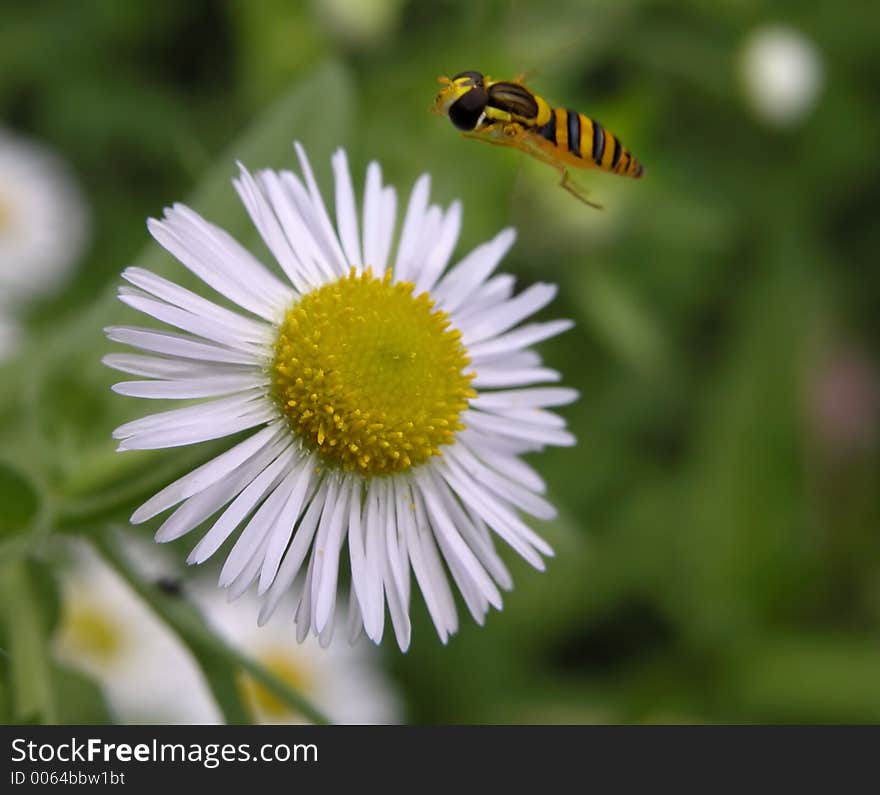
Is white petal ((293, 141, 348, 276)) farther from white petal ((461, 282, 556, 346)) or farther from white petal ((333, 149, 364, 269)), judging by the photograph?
white petal ((461, 282, 556, 346))

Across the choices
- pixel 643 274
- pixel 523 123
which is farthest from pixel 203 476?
pixel 643 274

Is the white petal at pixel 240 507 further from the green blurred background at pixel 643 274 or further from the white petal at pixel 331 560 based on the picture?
the green blurred background at pixel 643 274

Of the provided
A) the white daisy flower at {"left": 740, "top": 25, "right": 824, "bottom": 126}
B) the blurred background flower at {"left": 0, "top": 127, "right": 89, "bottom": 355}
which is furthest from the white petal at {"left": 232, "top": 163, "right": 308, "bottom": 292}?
the white daisy flower at {"left": 740, "top": 25, "right": 824, "bottom": 126}

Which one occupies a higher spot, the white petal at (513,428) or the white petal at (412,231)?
the white petal at (412,231)

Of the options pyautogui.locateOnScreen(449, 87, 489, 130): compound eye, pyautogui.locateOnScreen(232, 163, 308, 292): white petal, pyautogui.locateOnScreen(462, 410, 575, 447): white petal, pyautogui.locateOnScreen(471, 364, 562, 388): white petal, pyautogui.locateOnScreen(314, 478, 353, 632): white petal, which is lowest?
pyautogui.locateOnScreen(314, 478, 353, 632): white petal

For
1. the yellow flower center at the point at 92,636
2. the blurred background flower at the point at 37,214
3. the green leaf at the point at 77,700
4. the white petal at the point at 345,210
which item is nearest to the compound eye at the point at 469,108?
the white petal at the point at 345,210

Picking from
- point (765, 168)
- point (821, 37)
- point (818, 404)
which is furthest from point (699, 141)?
point (818, 404)

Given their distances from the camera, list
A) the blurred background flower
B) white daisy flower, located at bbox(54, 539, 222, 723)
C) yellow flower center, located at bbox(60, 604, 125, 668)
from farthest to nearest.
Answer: the blurred background flower, yellow flower center, located at bbox(60, 604, 125, 668), white daisy flower, located at bbox(54, 539, 222, 723)

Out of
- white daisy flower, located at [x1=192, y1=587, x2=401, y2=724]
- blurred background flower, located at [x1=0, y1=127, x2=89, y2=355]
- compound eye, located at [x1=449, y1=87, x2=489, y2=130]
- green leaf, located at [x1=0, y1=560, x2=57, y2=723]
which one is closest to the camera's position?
compound eye, located at [x1=449, y1=87, x2=489, y2=130]
